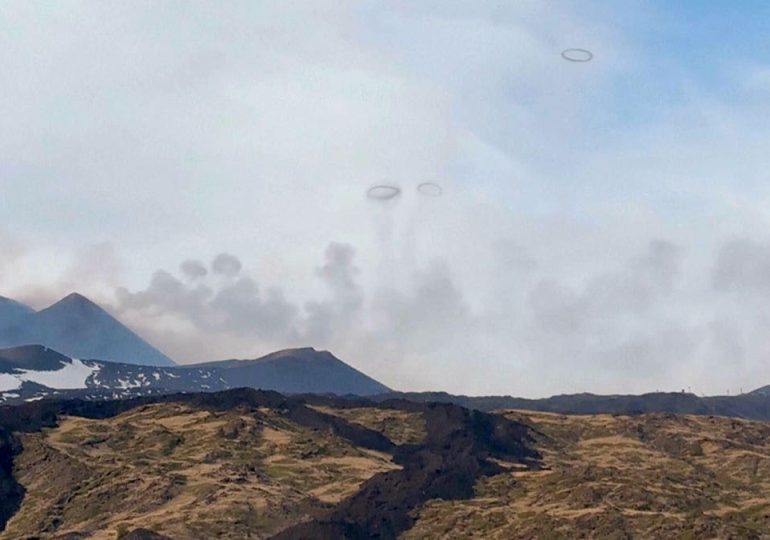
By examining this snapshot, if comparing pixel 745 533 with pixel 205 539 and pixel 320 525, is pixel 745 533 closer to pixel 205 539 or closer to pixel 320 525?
pixel 320 525

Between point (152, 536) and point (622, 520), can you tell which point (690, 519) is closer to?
point (622, 520)

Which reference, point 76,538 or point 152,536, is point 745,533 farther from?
point 76,538

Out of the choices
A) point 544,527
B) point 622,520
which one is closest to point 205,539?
point 544,527

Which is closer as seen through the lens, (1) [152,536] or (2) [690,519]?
(1) [152,536]

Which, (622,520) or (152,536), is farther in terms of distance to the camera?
(622,520)

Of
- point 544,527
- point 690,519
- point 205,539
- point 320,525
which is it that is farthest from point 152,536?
point 690,519

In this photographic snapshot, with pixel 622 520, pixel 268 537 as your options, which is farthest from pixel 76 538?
pixel 622 520
